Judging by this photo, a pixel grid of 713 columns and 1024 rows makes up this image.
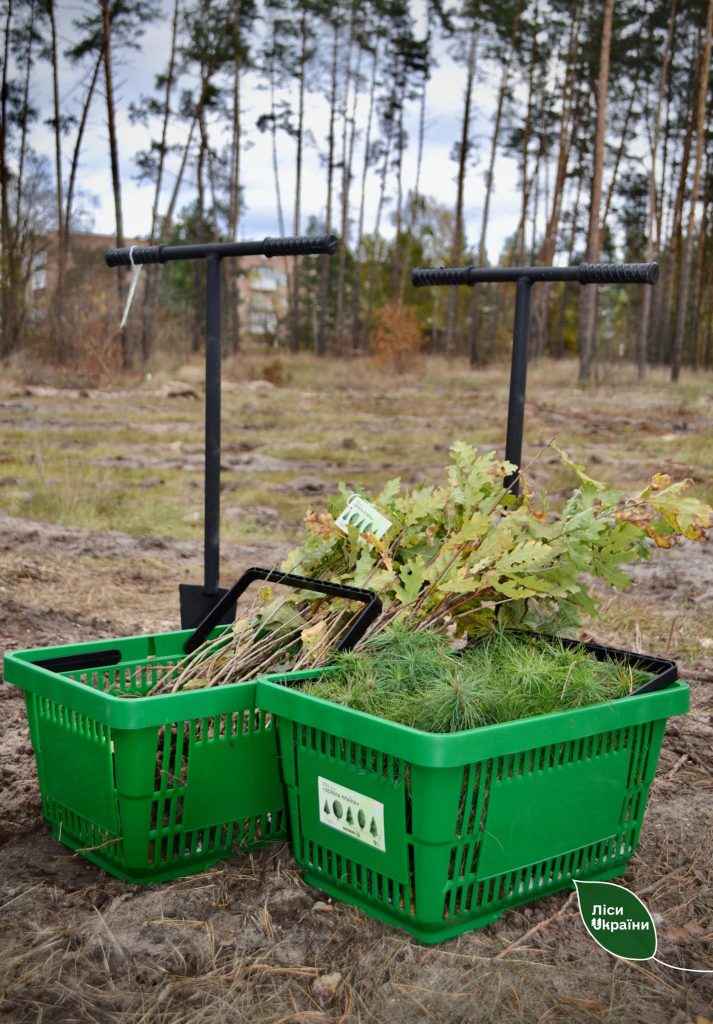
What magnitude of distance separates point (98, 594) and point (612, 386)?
16505 mm

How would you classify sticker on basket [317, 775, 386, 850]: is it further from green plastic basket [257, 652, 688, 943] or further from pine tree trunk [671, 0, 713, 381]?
pine tree trunk [671, 0, 713, 381]

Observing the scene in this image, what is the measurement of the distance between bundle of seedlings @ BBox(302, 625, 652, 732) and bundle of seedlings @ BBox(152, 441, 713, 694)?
144mm

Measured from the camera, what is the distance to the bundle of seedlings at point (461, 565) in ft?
8.37

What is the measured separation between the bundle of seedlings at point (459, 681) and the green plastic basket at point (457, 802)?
0.08 metres

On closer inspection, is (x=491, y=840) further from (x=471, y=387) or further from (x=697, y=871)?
(x=471, y=387)

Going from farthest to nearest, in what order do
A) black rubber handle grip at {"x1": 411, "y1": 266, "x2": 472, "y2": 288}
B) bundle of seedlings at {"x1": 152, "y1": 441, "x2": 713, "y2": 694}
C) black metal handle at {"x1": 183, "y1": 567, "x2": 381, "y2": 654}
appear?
black rubber handle grip at {"x1": 411, "y1": 266, "x2": 472, "y2": 288} < bundle of seedlings at {"x1": 152, "y1": 441, "x2": 713, "y2": 694} < black metal handle at {"x1": 183, "y1": 567, "x2": 381, "y2": 654}

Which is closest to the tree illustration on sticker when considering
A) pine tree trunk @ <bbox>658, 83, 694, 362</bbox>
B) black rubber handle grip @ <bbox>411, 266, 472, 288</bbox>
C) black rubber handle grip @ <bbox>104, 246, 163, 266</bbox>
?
black rubber handle grip @ <bbox>411, 266, 472, 288</bbox>

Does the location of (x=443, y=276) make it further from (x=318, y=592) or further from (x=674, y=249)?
(x=674, y=249)

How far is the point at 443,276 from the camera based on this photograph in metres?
3.34

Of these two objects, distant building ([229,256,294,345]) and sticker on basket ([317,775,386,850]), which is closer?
sticker on basket ([317,775,386,850])

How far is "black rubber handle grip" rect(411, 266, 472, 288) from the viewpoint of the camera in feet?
10.9

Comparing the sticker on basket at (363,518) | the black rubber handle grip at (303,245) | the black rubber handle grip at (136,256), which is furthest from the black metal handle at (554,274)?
the black rubber handle grip at (136,256)

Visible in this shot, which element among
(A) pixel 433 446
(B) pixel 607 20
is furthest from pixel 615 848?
(B) pixel 607 20

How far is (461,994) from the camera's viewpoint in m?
1.82
